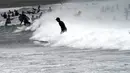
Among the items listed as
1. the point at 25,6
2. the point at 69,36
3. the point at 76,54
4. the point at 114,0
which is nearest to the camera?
the point at 76,54

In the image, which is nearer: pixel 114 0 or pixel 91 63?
pixel 91 63

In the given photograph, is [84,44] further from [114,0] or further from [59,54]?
[114,0]

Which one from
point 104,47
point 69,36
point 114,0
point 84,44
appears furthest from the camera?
point 114,0

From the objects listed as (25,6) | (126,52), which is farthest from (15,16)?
(126,52)

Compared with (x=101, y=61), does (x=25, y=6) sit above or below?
above

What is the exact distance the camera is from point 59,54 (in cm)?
1984

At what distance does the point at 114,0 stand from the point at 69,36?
143ft

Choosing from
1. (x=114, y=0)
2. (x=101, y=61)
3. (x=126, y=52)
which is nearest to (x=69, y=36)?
(x=126, y=52)

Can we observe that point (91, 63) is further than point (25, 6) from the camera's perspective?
No

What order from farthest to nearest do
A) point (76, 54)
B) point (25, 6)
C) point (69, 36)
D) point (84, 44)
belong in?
point (25, 6), point (69, 36), point (84, 44), point (76, 54)

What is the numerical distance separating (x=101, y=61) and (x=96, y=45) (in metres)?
5.91

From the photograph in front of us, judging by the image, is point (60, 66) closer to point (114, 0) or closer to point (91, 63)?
point (91, 63)

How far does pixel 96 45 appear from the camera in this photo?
22094 mm

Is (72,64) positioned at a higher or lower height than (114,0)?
lower
